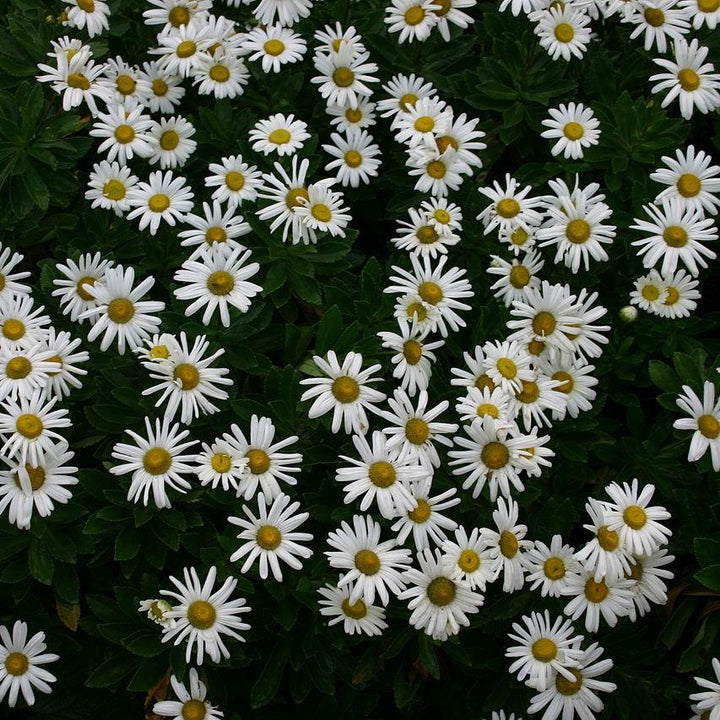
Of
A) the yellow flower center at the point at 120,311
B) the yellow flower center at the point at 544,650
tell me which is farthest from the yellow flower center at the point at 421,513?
the yellow flower center at the point at 120,311

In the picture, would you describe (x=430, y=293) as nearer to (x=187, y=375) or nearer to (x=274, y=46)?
(x=187, y=375)

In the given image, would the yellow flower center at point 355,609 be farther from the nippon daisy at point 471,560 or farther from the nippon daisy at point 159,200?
the nippon daisy at point 159,200

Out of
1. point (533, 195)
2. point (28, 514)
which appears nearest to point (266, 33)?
point (533, 195)

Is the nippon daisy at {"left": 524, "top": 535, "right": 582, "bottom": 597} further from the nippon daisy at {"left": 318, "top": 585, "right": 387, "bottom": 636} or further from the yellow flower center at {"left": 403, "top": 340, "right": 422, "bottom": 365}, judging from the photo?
the yellow flower center at {"left": 403, "top": 340, "right": 422, "bottom": 365}

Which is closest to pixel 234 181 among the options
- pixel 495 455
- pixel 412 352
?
pixel 412 352

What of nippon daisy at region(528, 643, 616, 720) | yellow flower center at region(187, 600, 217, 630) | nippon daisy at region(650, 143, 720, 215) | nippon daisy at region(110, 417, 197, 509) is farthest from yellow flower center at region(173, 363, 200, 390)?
nippon daisy at region(650, 143, 720, 215)
